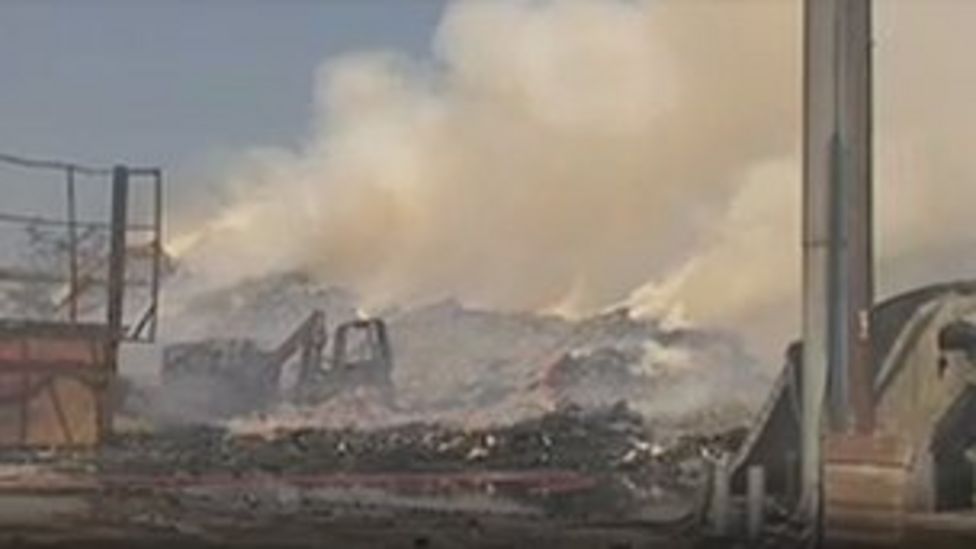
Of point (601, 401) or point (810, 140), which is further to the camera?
point (601, 401)

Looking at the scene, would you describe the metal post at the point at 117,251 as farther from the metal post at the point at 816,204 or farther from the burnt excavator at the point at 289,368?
the metal post at the point at 816,204

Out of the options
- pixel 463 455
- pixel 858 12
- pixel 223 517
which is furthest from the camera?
pixel 463 455

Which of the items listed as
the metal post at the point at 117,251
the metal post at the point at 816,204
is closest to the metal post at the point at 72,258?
the metal post at the point at 117,251

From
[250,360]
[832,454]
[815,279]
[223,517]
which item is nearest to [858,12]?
[815,279]

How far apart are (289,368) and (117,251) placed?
425cm

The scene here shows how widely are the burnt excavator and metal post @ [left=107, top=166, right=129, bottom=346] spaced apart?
8.40ft

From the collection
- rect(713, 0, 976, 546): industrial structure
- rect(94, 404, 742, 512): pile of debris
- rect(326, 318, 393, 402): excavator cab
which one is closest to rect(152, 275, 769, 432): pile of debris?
rect(326, 318, 393, 402): excavator cab

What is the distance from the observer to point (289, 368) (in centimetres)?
2867

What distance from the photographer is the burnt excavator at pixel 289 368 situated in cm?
2794

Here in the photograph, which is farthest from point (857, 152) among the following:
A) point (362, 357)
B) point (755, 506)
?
point (362, 357)

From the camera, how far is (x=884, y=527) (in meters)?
14.7

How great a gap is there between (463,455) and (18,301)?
626cm

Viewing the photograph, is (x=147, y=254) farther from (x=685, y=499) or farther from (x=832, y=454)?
(x=832, y=454)

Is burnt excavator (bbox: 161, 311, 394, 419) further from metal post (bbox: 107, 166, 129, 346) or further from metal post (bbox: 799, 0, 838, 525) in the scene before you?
metal post (bbox: 799, 0, 838, 525)
